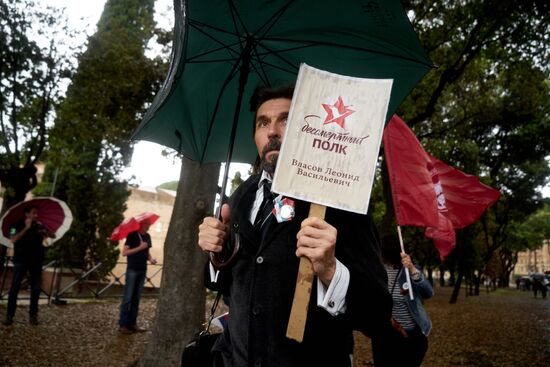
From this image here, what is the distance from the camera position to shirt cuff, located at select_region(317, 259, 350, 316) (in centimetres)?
160

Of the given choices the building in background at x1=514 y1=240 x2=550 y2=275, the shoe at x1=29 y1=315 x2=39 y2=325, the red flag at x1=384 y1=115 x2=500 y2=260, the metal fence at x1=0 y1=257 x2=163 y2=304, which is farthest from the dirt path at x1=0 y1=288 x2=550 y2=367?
the building in background at x1=514 y1=240 x2=550 y2=275

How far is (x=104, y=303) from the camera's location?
13.1 m

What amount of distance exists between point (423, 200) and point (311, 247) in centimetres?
391

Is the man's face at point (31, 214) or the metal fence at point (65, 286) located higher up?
the man's face at point (31, 214)

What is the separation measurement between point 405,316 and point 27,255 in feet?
22.5

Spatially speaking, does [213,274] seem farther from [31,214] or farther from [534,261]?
[534,261]

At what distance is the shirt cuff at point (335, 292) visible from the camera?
1598 millimetres

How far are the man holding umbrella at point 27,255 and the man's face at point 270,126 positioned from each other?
7.34 metres

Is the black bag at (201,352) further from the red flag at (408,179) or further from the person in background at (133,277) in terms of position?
the person in background at (133,277)

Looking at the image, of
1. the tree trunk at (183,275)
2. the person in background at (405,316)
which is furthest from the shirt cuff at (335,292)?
the tree trunk at (183,275)

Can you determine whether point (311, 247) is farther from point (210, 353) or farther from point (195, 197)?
point (195, 197)

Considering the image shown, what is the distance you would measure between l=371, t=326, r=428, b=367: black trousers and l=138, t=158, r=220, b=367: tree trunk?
220 cm

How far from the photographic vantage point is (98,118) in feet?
38.6

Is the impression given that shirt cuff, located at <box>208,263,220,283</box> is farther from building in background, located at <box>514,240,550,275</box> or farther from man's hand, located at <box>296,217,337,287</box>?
building in background, located at <box>514,240,550,275</box>
